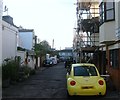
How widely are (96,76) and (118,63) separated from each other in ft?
8.94

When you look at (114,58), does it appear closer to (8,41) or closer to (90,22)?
(90,22)

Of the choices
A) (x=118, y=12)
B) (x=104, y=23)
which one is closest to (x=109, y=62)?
(x=104, y=23)

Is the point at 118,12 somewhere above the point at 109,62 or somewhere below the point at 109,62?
above

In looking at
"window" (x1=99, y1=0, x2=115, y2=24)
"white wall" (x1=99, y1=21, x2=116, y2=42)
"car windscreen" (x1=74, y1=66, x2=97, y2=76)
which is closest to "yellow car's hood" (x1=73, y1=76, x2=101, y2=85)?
"car windscreen" (x1=74, y1=66, x2=97, y2=76)

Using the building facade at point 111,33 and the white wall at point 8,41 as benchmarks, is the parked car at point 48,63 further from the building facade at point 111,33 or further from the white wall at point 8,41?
the building facade at point 111,33

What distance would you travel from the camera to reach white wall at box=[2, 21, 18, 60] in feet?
88.7

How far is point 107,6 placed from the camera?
824 inches

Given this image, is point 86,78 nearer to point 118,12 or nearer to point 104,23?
point 118,12

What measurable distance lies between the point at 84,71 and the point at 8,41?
14454 millimetres

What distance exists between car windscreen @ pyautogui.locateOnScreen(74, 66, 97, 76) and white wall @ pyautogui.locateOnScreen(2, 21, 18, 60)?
452 inches

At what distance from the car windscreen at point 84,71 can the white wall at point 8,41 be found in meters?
11.5

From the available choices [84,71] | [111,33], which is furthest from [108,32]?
[84,71]

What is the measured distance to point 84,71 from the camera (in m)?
16.2

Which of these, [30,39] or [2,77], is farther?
[30,39]
